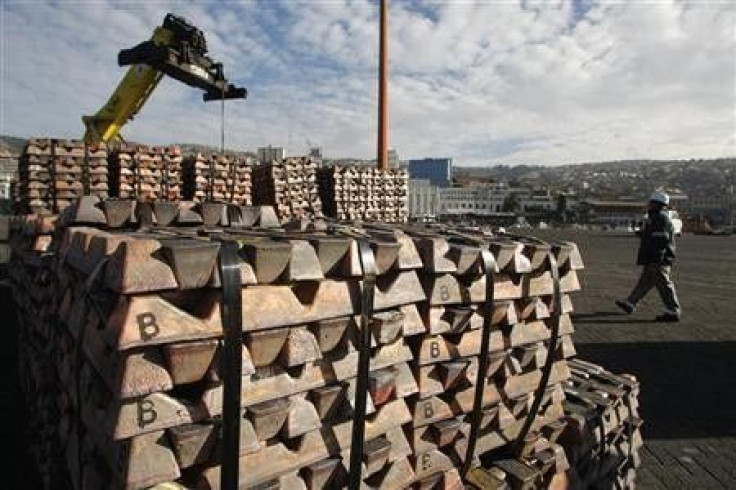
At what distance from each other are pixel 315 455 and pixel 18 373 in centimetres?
506

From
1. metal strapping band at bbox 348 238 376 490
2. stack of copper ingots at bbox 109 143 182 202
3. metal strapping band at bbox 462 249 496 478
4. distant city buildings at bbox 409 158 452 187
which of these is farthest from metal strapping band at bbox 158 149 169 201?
distant city buildings at bbox 409 158 452 187

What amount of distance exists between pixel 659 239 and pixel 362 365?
8081 mm

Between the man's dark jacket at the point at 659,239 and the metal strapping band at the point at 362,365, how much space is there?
7.90m

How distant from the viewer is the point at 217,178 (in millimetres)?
11508

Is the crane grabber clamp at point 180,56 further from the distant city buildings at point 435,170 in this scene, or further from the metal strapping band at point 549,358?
the distant city buildings at point 435,170

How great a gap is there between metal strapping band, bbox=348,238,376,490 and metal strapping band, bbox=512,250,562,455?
1232mm

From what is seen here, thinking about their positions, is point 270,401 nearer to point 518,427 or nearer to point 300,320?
point 300,320

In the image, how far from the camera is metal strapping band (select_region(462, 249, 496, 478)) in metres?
2.94

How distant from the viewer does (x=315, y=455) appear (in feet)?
7.90

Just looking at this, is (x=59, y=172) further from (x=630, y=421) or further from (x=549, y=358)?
(x=630, y=421)

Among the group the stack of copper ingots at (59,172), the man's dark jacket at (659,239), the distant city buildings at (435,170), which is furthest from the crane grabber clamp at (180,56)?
the distant city buildings at (435,170)

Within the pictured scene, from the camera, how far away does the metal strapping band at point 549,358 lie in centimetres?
327

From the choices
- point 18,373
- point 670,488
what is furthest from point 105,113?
point 670,488

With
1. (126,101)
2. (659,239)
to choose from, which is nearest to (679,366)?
(659,239)
